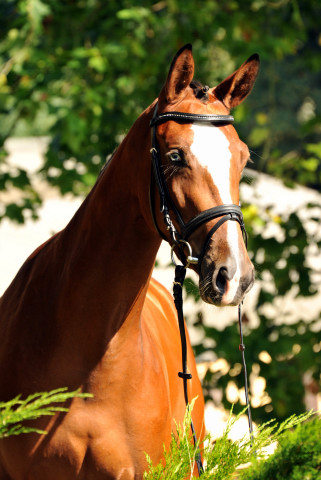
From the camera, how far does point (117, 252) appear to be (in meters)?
2.18

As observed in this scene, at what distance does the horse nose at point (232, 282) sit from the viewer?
1827mm

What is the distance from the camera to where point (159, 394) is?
2301mm

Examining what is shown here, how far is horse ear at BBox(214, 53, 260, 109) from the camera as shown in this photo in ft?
7.38

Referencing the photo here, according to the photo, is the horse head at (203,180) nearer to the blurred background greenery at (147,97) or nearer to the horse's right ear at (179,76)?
the horse's right ear at (179,76)

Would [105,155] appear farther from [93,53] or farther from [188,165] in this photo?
[188,165]

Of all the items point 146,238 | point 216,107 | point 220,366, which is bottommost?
point 220,366

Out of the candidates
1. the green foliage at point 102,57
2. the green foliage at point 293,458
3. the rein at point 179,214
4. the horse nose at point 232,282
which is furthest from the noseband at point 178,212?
the green foliage at point 102,57

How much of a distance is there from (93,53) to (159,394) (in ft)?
10.4

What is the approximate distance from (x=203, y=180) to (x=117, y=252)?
0.42 m

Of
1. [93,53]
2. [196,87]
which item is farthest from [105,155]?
[196,87]

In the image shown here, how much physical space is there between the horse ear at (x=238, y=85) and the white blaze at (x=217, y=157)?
10.9 inches

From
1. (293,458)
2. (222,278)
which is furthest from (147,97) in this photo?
(293,458)

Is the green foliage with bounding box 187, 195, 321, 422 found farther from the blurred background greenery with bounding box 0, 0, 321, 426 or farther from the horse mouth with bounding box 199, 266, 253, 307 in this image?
the horse mouth with bounding box 199, 266, 253, 307

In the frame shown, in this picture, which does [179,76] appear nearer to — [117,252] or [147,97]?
[117,252]
